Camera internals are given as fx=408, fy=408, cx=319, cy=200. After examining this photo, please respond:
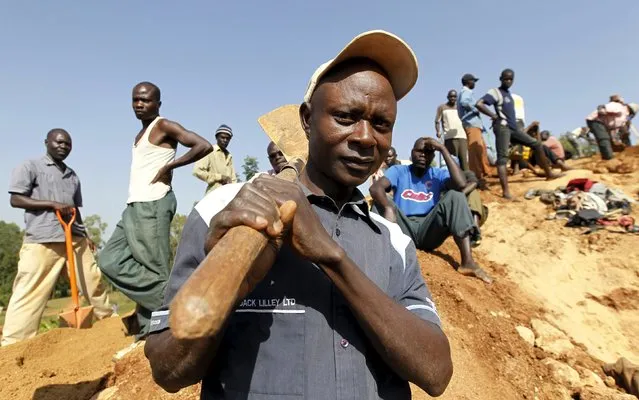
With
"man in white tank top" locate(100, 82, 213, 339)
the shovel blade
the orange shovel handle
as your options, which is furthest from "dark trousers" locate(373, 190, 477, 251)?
the shovel blade

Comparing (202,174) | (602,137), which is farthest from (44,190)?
(602,137)

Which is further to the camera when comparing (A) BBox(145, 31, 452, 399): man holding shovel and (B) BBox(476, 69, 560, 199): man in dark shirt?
(B) BBox(476, 69, 560, 199): man in dark shirt

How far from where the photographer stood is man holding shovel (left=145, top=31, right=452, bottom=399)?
2.91ft

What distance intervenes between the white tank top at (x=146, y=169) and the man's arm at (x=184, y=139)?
9 cm

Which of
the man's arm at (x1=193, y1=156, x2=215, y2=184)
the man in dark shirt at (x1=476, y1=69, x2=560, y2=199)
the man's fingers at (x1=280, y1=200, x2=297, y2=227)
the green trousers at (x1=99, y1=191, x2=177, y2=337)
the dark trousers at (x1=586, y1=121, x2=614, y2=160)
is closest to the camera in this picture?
the man's fingers at (x1=280, y1=200, x2=297, y2=227)

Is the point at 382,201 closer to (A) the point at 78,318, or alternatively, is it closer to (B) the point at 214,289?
(A) the point at 78,318

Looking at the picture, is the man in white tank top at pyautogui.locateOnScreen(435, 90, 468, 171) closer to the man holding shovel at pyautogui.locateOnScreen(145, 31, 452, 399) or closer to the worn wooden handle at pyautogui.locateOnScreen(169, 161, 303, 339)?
the man holding shovel at pyautogui.locateOnScreen(145, 31, 452, 399)

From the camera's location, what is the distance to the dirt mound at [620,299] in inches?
193

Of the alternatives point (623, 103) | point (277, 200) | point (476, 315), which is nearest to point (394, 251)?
point (277, 200)

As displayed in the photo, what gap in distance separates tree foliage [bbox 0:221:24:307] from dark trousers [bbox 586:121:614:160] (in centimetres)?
3962

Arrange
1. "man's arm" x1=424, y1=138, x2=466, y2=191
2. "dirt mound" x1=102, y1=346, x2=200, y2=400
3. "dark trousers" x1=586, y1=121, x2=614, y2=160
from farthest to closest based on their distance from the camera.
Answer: "dark trousers" x1=586, y1=121, x2=614, y2=160 < "man's arm" x1=424, y1=138, x2=466, y2=191 < "dirt mound" x1=102, y1=346, x2=200, y2=400

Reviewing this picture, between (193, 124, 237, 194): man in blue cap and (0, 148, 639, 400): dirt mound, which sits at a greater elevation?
(193, 124, 237, 194): man in blue cap

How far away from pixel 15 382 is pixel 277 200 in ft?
10.4

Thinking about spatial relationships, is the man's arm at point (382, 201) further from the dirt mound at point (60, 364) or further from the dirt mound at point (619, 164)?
the dirt mound at point (619, 164)
